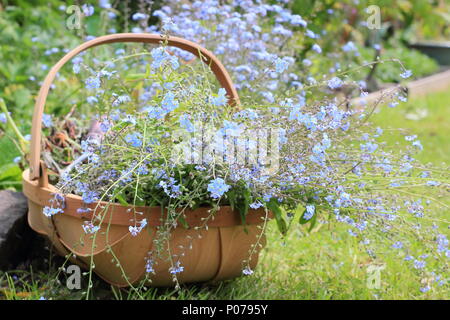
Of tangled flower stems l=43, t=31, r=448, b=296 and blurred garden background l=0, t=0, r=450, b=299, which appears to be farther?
blurred garden background l=0, t=0, r=450, b=299

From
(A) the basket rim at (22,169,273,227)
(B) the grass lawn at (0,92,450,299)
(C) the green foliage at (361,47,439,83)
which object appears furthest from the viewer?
(C) the green foliage at (361,47,439,83)

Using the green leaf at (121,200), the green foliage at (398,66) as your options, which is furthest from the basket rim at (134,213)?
the green foliage at (398,66)

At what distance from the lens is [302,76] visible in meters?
2.70

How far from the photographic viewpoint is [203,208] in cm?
168

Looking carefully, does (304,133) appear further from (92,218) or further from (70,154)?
(70,154)

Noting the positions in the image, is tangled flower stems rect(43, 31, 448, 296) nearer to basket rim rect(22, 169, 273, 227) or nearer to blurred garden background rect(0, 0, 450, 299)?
basket rim rect(22, 169, 273, 227)

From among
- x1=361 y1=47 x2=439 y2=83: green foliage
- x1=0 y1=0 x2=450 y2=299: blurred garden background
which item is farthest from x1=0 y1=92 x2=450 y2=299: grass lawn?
x1=361 y1=47 x2=439 y2=83: green foliage

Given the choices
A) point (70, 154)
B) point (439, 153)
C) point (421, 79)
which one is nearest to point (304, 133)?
point (70, 154)

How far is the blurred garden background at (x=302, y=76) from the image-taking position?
201 centimetres

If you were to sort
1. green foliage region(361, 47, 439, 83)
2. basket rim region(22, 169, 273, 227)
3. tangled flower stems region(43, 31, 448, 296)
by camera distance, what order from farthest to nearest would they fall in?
green foliage region(361, 47, 439, 83) < basket rim region(22, 169, 273, 227) < tangled flower stems region(43, 31, 448, 296)

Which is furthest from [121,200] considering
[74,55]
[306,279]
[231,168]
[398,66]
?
[398,66]

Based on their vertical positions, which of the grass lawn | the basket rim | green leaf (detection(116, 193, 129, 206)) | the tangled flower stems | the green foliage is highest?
the tangled flower stems

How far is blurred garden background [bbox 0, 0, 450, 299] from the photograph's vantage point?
2.01m
